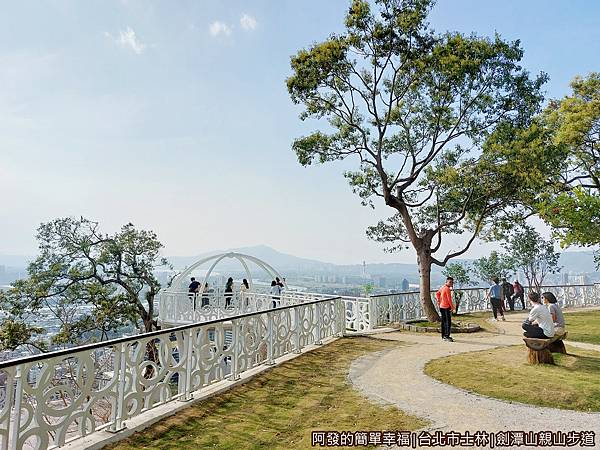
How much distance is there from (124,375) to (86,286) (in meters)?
17.5

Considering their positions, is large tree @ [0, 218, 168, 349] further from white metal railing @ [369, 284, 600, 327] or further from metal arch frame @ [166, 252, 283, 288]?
white metal railing @ [369, 284, 600, 327]

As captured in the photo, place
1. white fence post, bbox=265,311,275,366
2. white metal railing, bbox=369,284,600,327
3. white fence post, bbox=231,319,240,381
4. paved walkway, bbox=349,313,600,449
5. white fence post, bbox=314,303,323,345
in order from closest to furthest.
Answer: paved walkway, bbox=349,313,600,449 < white fence post, bbox=231,319,240,381 < white fence post, bbox=265,311,275,366 < white fence post, bbox=314,303,323,345 < white metal railing, bbox=369,284,600,327

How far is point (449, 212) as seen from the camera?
56.2 ft

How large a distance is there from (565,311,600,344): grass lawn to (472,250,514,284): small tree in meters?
17.1

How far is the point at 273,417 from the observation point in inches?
221

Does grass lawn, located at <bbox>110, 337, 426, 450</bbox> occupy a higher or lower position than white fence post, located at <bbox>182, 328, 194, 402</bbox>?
lower

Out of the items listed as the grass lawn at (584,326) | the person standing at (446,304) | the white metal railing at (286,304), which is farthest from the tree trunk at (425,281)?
the grass lawn at (584,326)

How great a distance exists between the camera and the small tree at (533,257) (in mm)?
32875

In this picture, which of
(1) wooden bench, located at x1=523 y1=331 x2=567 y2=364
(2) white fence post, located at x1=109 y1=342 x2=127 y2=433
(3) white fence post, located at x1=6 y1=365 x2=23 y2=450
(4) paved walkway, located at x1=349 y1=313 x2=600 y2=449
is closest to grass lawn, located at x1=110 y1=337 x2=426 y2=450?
(2) white fence post, located at x1=109 y1=342 x2=127 y2=433

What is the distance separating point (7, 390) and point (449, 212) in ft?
51.8

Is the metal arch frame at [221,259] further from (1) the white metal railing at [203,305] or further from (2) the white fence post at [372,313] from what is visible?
(2) the white fence post at [372,313]

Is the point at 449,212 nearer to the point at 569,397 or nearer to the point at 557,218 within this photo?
the point at 557,218

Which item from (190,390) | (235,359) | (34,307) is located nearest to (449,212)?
(235,359)

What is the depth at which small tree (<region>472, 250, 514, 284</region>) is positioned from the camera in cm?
3569
